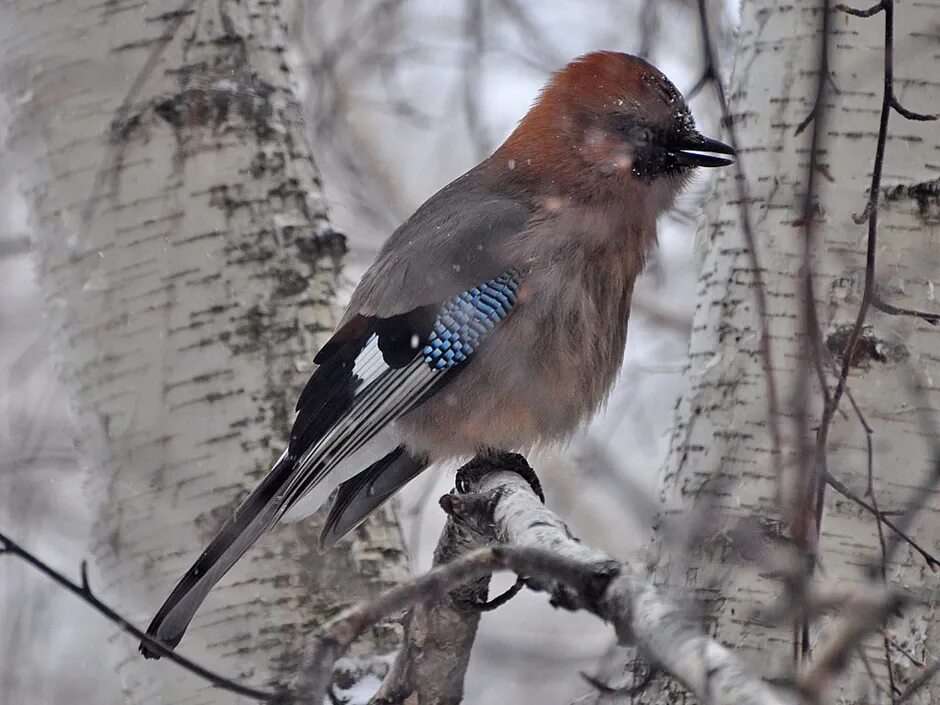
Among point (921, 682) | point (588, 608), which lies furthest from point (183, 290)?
point (921, 682)

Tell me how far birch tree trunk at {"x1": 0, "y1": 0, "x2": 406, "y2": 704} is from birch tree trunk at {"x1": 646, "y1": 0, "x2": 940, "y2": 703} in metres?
0.77

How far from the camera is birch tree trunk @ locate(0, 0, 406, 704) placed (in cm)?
282

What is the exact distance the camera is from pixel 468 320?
305 centimetres

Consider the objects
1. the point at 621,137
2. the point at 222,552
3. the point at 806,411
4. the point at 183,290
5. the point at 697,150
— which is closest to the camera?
the point at 806,411

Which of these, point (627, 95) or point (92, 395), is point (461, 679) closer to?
point (92, 395)

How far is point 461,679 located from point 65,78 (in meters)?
1.69

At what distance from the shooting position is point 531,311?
3.04 metres

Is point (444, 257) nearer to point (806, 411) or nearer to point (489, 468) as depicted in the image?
point (489, 468)

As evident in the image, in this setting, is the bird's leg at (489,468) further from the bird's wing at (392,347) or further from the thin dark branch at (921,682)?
the thin dark branch at (921,682)

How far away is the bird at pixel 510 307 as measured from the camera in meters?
2.98

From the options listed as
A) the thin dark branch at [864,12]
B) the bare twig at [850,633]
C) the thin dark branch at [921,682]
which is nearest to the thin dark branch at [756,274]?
the thin dark branch at [864,12]

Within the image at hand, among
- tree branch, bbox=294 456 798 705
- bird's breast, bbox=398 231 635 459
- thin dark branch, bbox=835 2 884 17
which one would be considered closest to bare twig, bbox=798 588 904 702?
tree branch, bbox=294 456 798 705

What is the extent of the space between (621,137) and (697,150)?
21cm

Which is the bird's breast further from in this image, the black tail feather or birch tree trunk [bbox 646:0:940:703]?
birch tree trunk [bbox 646:0:940:703]
